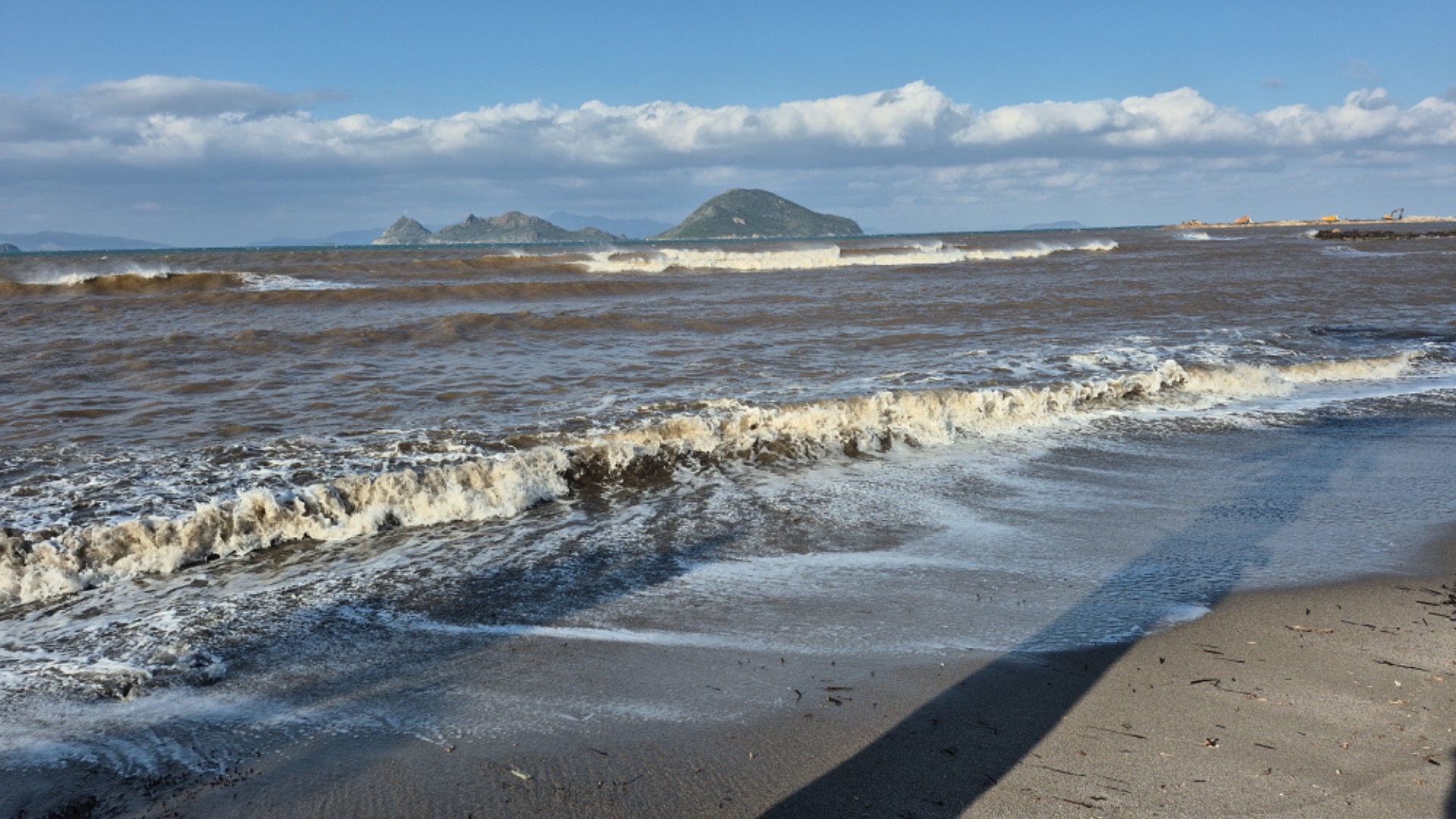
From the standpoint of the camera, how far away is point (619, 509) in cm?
654

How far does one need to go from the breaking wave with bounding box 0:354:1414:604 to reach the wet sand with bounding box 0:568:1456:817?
107 inches

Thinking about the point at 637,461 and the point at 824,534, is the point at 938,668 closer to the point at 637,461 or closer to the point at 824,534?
the point at 824,534

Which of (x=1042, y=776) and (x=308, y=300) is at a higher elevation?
(x=308, y=300)

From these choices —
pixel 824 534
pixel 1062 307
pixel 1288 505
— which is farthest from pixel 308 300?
pixel 1288 505

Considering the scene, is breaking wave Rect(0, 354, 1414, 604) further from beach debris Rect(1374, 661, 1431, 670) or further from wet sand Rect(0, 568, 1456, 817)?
beach debris Rect(1374, 661, 1431, 670)

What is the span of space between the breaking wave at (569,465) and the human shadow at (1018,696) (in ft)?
11.1

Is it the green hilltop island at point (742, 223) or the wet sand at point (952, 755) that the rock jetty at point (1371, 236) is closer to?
the wet sand at point (952, 755)

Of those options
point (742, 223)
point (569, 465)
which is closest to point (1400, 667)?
point (569, 465)

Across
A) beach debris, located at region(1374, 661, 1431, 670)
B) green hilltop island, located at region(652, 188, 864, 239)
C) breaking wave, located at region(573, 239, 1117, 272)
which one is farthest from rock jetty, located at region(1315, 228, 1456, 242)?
green hilltop island, located at region(652, 188, 864, 239)

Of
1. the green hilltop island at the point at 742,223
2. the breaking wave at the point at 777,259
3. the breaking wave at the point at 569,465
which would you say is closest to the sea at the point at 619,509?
the breaking wave at the point at 569,465

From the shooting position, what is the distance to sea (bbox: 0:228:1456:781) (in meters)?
3.84

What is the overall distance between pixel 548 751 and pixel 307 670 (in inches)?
54.5

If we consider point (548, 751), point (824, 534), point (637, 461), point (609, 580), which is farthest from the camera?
point (637, 461)

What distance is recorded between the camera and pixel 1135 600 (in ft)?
15.0
